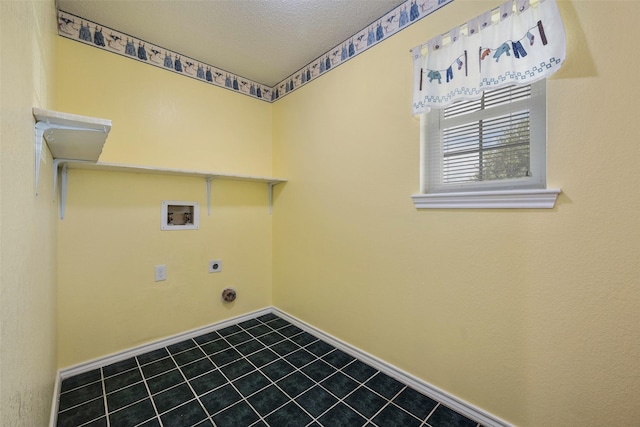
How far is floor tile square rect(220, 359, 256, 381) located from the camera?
1.80 meters

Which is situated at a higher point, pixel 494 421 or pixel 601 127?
pixel 601 127

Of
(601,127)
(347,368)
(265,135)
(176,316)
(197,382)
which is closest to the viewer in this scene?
(601,127)

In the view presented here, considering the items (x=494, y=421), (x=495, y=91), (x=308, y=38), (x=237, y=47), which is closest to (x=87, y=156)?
(x=237, y=47)

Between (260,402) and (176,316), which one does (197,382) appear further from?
(176,316)

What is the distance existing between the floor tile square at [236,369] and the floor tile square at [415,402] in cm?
99

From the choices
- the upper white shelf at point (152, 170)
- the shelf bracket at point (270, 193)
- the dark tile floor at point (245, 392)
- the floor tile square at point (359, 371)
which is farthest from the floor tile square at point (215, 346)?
the upper white shelf at point (152, 170)

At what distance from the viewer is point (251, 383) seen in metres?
1.72

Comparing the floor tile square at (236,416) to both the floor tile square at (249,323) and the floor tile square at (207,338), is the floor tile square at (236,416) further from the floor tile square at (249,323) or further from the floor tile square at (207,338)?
the floor tile square at (249,323)

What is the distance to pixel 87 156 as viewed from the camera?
154 centimetres

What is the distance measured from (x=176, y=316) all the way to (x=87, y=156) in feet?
4.61

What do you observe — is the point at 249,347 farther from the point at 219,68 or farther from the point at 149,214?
the point at 219,68

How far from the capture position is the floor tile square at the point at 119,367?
1832 mm

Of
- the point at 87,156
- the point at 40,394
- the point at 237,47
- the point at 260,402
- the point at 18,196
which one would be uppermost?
the point at 237,47

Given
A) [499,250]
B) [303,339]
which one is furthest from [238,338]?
[499,250]
